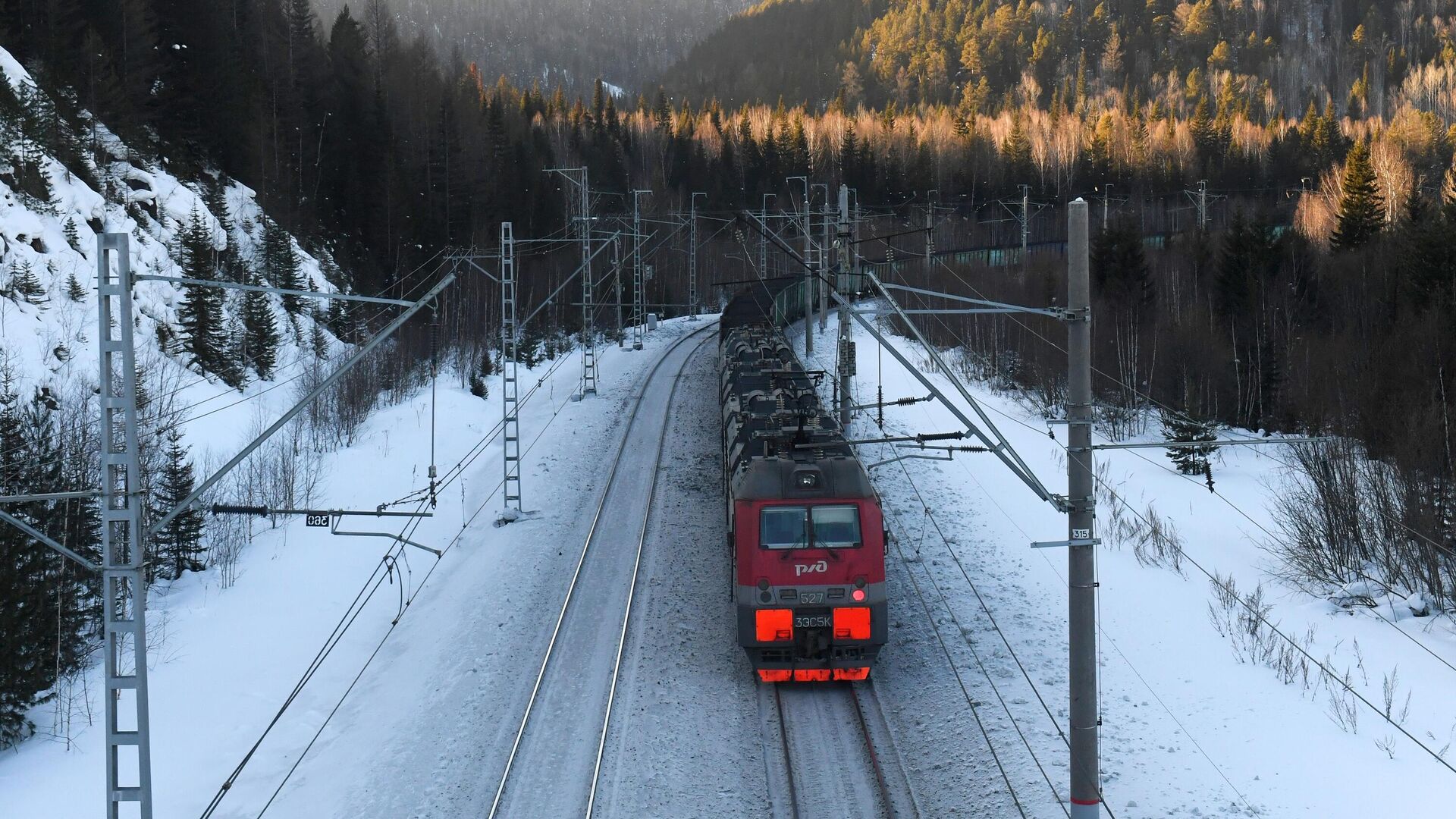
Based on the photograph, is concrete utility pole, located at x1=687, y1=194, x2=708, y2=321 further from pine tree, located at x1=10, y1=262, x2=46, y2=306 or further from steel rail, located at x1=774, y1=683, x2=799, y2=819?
steel rail, located at x1=774, y1=683, x2=799, y2=819

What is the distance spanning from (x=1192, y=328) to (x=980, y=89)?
336ft

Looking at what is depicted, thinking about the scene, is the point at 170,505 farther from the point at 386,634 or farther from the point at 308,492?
the point at 386,634

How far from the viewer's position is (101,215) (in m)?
33.7

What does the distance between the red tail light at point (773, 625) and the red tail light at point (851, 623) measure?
608 mm

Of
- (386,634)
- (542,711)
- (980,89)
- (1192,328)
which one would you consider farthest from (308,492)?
(980,89)

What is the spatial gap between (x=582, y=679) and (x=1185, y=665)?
27.6ft

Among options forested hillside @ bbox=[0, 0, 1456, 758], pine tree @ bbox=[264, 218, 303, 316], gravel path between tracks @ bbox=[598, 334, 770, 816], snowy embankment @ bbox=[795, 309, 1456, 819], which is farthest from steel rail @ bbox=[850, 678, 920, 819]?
pine tree @ bbox=[264, 218, 303, 316]

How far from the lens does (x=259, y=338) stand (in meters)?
35.7

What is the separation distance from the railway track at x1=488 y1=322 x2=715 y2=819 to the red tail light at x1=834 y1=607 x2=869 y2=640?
10.6ft

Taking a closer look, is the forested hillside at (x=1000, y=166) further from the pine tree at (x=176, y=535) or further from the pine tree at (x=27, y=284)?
the pine tree at (x=176, y=535)

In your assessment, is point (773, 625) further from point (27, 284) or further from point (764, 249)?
point (764, 249)

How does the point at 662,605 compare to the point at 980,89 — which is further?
the point at 980,89

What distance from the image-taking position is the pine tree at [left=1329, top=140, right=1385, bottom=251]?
1962 inches

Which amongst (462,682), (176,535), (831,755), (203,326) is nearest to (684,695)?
(831,755)
